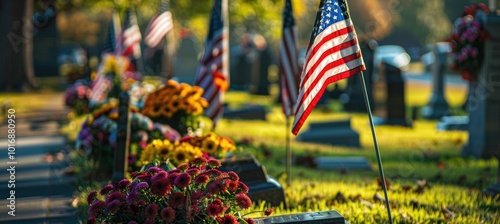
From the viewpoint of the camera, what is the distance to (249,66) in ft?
102

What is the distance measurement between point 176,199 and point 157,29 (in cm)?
1041

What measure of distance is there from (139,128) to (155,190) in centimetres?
457

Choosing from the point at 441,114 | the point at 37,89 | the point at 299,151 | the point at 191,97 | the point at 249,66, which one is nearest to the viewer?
the point at 191,97

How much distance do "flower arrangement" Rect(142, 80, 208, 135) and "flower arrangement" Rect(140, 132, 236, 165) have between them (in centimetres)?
211

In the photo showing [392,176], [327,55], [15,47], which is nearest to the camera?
[327,55]

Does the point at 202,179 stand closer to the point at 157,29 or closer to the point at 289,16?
the point at 289,16

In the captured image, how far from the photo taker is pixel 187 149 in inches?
303

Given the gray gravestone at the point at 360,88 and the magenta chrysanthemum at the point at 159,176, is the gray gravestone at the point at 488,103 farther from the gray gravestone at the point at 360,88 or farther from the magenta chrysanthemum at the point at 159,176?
the gray gravestone at the point at 360,88

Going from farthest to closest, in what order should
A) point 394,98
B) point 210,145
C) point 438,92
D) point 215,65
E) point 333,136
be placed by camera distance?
point 438,92
point 394,98
point 333,136
point 215,65
point 210,145

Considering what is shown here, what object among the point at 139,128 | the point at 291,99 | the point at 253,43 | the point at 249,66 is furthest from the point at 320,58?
the point at 253,43

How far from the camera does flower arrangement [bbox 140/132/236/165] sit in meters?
7.69

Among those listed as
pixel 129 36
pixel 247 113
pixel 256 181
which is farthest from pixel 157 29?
pixel 256 181

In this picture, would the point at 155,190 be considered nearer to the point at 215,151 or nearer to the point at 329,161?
the point at 215,151

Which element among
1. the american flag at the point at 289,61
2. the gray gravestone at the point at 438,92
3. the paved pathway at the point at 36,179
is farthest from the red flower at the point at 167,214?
the gray gravestone at the point at 438,92
